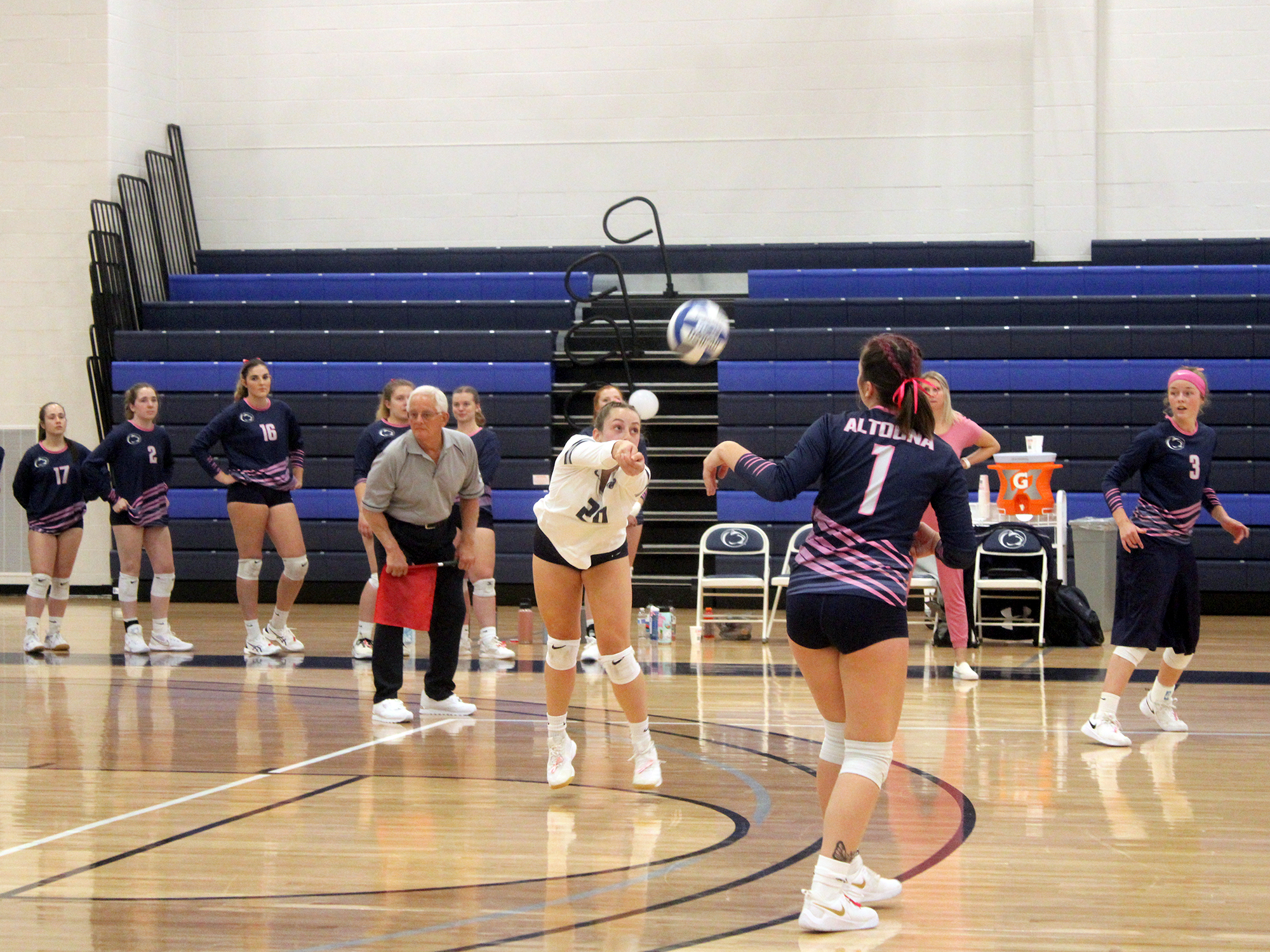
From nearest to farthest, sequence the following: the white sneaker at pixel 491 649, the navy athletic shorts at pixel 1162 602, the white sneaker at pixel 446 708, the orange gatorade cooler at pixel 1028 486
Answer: the navy athletic shorts at pixel 1162 602 → the white sneaker at pixel 446 708 → the white sneaker at pixel 491 649 → the orange gatorade cooler at pixel 1028 486

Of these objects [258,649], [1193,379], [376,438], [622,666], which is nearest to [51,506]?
[258,649]

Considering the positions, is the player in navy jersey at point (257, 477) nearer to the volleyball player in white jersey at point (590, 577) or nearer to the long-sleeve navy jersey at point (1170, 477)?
the volleyball player in white jersey at point (590, 577)

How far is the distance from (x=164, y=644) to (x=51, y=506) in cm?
122

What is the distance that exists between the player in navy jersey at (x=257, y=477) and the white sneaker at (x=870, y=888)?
5.57 m

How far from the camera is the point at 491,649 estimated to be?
8484mm

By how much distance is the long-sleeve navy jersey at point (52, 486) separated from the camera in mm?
8727

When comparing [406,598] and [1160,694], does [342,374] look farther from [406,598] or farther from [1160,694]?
[1160,694]

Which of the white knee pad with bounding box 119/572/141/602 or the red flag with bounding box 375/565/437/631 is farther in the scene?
the white knee pad with bounding box 119/572/141/602

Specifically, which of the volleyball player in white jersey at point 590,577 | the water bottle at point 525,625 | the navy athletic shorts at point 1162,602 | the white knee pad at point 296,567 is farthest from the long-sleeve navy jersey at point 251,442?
the navy athletic shorts at point 1162,602

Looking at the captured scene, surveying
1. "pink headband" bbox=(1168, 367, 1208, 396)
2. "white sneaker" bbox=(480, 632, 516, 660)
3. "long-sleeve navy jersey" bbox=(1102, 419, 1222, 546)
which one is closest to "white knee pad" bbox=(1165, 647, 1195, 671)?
"long-sleeve navy jersey" bbox=(1102, 419, 1222, 546)

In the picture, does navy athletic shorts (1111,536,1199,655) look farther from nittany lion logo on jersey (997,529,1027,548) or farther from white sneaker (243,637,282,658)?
white sneaker (243,637,282,658)

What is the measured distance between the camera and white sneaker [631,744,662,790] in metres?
4.96

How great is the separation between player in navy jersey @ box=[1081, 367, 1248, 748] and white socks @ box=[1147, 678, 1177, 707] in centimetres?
28

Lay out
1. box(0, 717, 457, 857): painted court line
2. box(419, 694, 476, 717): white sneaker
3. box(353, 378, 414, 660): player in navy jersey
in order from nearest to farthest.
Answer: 1. box(0, 717, 457, 857): painted court line
2. box(419, 694, 476, 717): white sneaker
3. box(353, 378, 414, 660): player in navy jersey
